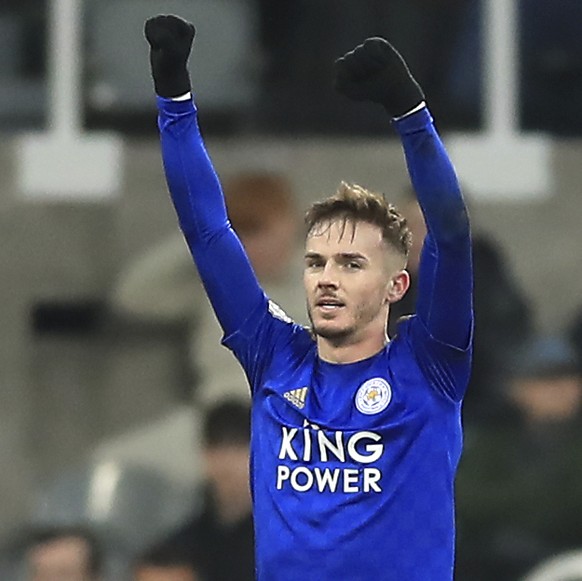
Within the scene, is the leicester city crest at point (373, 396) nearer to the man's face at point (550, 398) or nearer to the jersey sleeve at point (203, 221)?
the jersey sleeve at point (203, 221)

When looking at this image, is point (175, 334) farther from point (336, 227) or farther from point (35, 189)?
point (336, 227)

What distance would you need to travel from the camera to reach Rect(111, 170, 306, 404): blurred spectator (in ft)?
19.7

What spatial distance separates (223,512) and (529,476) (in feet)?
3.46

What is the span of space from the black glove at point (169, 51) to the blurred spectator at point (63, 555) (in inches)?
112

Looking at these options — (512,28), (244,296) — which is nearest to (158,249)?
(512,28)

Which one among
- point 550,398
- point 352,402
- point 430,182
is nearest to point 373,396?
point 352,402

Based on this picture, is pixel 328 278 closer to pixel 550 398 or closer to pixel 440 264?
pixel 440 264

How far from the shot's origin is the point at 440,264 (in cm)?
328

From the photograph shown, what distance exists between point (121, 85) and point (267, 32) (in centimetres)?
53

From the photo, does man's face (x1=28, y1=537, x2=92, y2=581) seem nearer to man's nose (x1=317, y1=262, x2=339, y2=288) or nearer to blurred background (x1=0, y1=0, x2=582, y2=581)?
blurred background (x1=0, y1=0, x2=582, y2=581)

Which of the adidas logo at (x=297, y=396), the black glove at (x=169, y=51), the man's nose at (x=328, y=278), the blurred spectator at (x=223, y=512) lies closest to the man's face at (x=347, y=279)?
the man's nose at (x=328, y=278)

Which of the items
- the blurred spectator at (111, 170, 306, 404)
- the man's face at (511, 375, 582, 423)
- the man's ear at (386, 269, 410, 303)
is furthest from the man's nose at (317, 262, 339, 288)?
the man's face at (511, 375, 582, 423)

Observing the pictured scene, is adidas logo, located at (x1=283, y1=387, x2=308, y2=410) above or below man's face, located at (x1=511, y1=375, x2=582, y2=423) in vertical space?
above

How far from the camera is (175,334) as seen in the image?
614 centimetres
